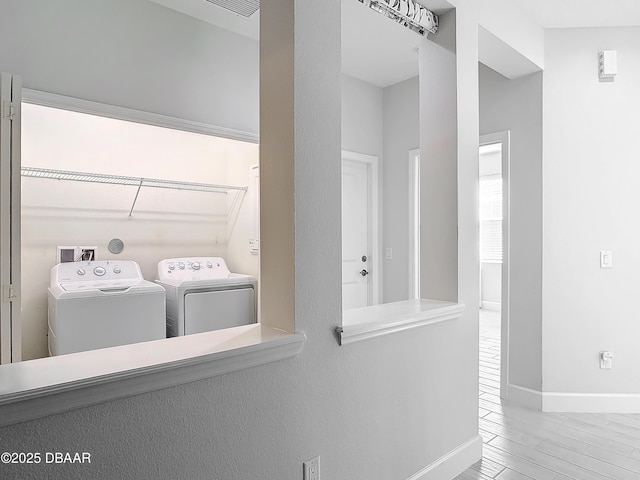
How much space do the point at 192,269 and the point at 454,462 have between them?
9.30 ft

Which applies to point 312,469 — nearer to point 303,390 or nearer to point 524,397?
point 303,390

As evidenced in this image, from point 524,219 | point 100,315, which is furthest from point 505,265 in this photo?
point 100,315

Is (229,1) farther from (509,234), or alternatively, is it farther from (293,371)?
(509,234)

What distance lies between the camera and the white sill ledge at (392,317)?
5.14 ft

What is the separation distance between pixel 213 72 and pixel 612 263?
3.10 m

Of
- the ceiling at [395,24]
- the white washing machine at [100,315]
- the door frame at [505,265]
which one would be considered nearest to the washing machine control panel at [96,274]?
the white washing machine at [100,315]

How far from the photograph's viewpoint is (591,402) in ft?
9.39

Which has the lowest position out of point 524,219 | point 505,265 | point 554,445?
point 554,445

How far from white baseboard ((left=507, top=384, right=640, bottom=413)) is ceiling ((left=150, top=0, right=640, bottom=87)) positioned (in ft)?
7.65

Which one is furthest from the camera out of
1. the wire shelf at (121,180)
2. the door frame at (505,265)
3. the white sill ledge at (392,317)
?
the wire shelf at (121,180)

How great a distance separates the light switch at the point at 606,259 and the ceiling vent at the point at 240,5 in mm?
2797

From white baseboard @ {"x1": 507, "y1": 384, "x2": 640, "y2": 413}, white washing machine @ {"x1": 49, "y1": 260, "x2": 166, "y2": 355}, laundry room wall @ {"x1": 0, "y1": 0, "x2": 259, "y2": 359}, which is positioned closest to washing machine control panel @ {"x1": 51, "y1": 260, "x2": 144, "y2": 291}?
white washing machine @ {"x1": 49, "y1": 260, "x2": 166, "y2": 355}

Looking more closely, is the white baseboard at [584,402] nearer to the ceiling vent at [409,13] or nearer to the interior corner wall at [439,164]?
the interior corner wall at [439,164]

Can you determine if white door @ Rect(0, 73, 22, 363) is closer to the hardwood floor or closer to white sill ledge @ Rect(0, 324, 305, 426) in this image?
white sill ledge @ Rect(0, 324, 305, 426)
